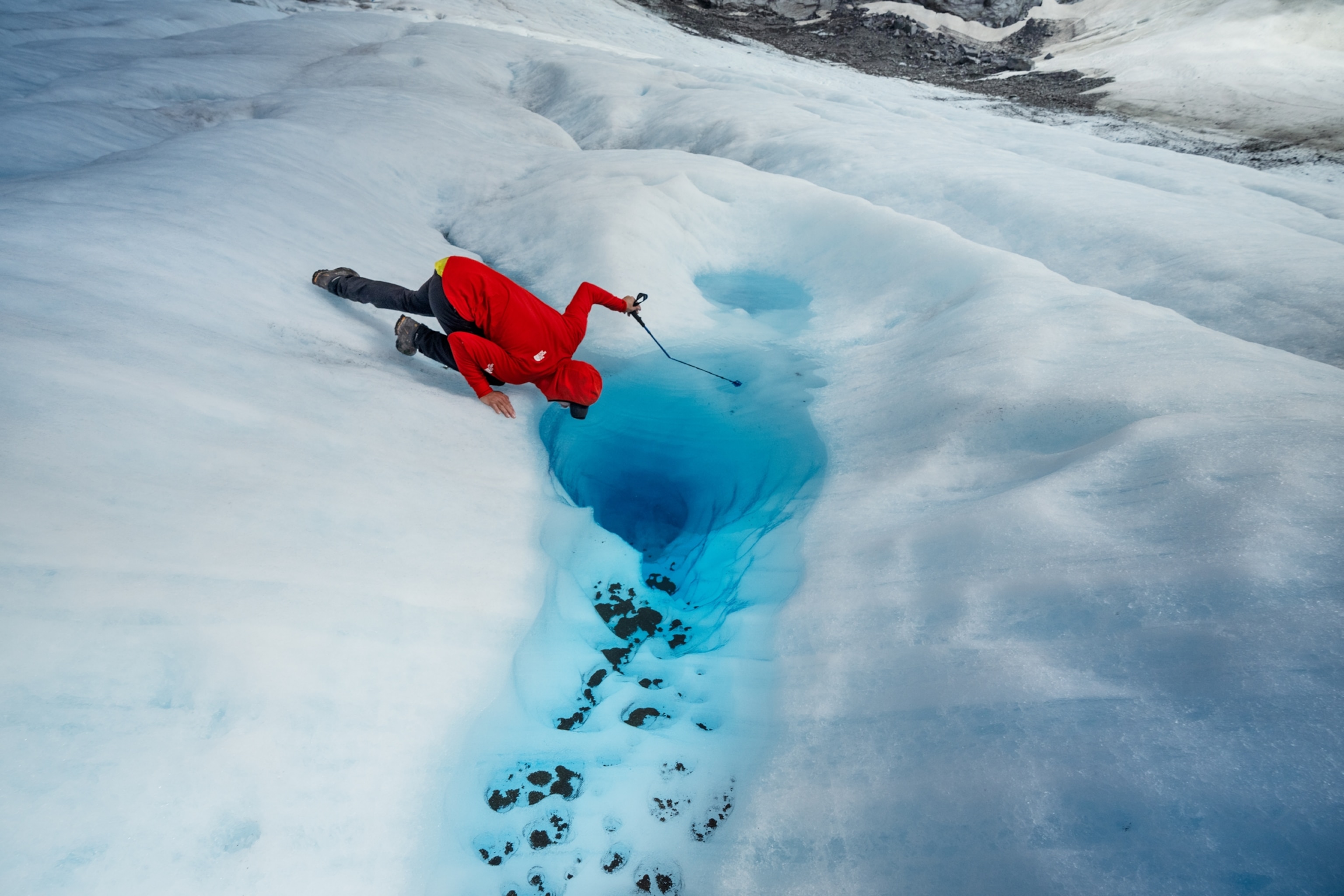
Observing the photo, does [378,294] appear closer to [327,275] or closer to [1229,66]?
[327,275]

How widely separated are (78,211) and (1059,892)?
172 inches

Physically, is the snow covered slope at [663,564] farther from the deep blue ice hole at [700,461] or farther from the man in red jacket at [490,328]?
the man in red jacket at [490,328]

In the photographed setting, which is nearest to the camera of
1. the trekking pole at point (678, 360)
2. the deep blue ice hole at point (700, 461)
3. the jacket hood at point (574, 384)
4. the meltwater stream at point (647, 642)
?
the meltwater stream at point (647, 642)

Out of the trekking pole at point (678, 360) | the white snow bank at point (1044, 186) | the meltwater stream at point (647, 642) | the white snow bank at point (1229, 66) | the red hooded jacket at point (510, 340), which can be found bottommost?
the meltwater stream at point (647, 642)

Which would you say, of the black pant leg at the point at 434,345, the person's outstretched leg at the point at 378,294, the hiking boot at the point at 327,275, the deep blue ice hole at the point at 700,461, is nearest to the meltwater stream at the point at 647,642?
the deep blue ice hole at the point at 700,461

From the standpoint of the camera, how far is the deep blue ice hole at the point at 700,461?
2.58 meters

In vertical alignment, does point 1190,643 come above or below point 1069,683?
above

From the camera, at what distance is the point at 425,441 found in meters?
2.50

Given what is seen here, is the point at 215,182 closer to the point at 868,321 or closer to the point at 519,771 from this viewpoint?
the point at 519,771

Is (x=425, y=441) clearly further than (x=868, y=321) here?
No

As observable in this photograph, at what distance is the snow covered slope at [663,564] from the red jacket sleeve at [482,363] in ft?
0.67

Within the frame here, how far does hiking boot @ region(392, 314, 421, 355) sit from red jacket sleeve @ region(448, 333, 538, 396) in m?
0.21

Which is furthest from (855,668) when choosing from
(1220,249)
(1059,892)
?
(1220,249)

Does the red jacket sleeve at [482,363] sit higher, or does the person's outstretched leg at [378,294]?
the person's outstretched leg at [378,294]
